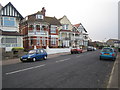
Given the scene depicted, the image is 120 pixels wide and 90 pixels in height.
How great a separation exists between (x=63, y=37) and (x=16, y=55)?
27599 millimetres

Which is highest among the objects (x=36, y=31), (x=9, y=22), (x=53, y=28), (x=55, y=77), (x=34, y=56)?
(x=53, y=28)

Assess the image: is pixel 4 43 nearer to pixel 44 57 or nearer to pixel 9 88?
pixel 44 57

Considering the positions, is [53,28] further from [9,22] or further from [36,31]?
[9,22]

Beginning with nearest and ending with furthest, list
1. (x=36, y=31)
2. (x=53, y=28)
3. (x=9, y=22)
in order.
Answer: (x=9, y=22), (x=36, y=31), (x=53, y=28)

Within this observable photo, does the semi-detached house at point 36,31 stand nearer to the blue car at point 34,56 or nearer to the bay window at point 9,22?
the bay window at point 9,22

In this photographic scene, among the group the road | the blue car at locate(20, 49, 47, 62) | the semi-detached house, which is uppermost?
the semi-detached house

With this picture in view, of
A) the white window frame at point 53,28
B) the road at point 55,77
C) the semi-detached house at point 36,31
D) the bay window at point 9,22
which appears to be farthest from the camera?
the white window frame at point 53,28

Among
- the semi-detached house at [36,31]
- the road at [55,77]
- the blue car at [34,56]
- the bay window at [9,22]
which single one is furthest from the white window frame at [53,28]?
the road at [55,77]

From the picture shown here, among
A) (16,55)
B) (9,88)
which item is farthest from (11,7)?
(9,88)

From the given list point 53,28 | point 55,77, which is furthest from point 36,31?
point 55,77

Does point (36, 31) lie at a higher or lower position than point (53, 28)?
lower

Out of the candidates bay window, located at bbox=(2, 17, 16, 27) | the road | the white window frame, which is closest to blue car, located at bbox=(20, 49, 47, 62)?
the road

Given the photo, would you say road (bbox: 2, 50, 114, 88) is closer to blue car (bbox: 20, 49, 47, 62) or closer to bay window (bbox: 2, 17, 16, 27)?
blue car (bbox: 20, 49, 47, 62)

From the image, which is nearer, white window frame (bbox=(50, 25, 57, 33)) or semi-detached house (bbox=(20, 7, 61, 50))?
semi-detached house (bbox=(20, 7, 61, 50))
